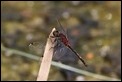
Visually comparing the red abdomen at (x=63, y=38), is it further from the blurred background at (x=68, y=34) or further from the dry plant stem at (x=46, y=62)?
the blurred background at (x=68, y=34)

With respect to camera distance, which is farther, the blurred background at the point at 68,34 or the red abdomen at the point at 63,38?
the blurred background at the point at 68,34

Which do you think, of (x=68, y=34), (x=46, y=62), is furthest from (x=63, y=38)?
(x=68, y=34)

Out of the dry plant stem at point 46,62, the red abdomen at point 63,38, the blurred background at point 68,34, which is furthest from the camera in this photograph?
the blurred background at point 68,34

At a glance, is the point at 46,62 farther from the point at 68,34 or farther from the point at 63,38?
the point at 68,34

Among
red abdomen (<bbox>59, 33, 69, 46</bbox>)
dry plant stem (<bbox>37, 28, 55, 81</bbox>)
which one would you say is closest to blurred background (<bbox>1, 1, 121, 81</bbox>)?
red abdomen (<bbox>59, 33, 69, 46</bbox>)

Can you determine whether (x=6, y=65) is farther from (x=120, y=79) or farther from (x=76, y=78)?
(x=120, y=79)

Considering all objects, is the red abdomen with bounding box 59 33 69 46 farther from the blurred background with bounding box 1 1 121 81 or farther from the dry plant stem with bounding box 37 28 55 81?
the blurred background with bounding box 1 1 121 81

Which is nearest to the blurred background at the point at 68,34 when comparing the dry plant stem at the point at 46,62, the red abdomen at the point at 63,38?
the red abdomen at the point at 63,38

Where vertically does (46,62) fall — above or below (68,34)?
below
